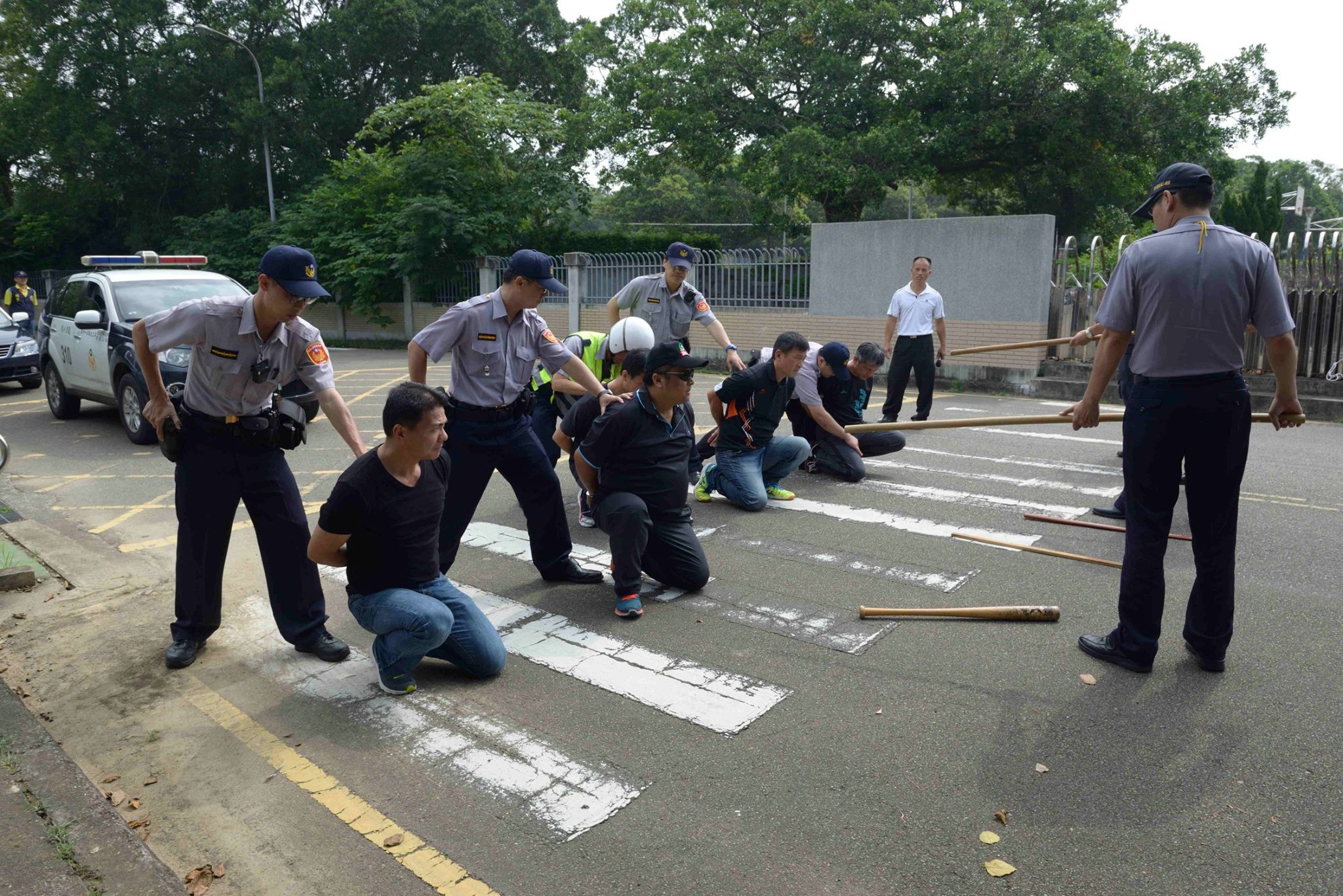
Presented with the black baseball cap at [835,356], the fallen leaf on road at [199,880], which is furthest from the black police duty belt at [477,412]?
the black baseball cap at [835,356]

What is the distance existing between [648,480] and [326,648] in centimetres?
185

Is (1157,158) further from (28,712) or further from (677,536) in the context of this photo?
(28,712)

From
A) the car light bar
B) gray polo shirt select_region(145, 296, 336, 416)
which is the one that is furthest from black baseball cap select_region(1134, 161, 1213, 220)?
the car light bar

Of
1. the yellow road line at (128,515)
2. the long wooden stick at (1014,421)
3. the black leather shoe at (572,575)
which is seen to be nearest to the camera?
the long wooden stick at (1014,421)

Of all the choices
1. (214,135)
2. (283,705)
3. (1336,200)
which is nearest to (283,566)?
(283,705)

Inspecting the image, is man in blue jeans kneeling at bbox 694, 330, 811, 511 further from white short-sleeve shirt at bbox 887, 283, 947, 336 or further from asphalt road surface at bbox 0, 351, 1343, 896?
white short-sleeve shirt at bbox 887, 283, 947, 336

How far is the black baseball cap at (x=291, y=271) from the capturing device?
4.13 metres

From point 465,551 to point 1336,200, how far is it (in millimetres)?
102809

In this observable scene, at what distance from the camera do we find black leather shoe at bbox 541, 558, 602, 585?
571 centimetres

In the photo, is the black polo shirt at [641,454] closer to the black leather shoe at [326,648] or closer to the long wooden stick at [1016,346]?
the black leather shoe at [326,648]

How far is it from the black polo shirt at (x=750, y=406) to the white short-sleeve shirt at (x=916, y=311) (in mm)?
3576

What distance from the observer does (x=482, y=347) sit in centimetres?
524

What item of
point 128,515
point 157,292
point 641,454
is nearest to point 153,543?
point 128,515

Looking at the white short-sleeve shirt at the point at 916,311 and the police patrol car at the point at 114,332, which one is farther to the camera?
the white short-sleeve shirt at the point at 916,311
